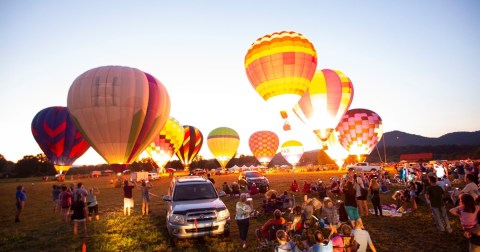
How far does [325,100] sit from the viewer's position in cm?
2922

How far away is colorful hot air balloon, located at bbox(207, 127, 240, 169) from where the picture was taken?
198 feet

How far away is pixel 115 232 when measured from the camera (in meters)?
11.0

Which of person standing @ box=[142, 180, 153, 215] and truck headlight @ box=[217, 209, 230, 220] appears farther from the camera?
person standing @ box=[142, 180, 153, 215]

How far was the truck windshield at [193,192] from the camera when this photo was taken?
31.7ft

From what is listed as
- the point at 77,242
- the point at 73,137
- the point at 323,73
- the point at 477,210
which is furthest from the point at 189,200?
the point at 73,137

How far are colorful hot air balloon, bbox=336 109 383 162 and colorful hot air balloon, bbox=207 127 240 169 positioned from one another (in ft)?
89.7

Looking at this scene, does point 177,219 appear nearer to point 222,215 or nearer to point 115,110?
point 222,215

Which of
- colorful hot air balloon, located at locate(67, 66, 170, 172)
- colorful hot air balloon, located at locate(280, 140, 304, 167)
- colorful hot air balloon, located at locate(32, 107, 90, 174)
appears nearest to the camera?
colorful hot air balloon, located at locate(67, 66, 170, 172)

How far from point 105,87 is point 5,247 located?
1411 cm

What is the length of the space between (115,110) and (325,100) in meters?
19.4

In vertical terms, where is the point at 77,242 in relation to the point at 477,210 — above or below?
below

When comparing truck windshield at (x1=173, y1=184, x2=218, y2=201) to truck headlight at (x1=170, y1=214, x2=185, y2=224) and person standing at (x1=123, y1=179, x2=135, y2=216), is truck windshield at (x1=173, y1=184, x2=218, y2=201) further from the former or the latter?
person standing at (x1=123, y1=179, x2=135, y2=216)

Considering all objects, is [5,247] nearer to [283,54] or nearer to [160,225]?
[160,225]

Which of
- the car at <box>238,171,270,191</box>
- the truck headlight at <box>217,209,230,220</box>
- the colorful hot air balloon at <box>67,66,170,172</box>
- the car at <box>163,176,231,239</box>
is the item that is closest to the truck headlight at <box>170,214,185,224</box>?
the car at <box>163,176,231,239</box>
